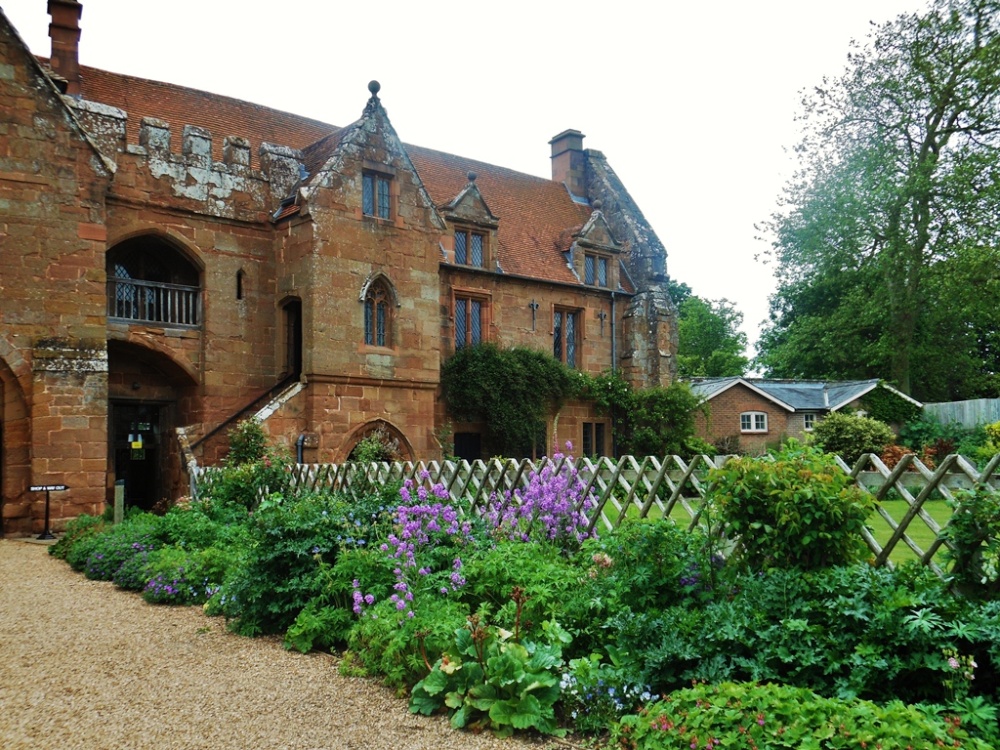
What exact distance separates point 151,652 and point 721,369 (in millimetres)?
57721

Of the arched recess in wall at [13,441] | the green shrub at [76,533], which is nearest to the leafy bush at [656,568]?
the green shrub at [76,533]

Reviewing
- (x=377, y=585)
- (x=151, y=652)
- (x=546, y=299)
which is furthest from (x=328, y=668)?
(x=546, y=299)

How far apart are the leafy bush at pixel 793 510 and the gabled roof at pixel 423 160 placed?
53.0ft

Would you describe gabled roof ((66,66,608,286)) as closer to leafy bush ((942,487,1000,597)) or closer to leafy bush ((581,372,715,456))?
leafy bush ((581,372,715,456))

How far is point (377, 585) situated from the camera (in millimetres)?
7156

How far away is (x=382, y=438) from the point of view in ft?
63.6

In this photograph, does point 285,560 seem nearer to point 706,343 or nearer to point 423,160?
point 423,160

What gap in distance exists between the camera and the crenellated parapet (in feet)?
57.4

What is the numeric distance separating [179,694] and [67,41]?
19.1m

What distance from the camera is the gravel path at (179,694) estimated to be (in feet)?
16.3

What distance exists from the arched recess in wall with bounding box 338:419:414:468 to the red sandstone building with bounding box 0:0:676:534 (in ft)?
0.18

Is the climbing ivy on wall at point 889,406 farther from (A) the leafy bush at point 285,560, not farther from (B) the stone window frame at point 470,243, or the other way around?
(A) the leafy bush at point 285,560

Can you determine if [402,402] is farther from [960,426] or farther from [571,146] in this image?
[960,426]

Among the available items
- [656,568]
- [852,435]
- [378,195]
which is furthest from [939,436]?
[656,568]
